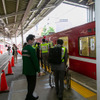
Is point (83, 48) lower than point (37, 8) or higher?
lower

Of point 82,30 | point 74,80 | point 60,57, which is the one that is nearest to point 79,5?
point 82,30

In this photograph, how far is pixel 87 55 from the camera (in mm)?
4699

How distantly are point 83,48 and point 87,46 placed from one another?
1.03 feet

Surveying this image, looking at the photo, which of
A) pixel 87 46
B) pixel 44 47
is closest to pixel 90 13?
pixel 87 46

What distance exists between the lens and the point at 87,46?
185 inches

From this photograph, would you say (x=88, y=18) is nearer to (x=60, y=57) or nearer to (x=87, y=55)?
(x=87, y=55)

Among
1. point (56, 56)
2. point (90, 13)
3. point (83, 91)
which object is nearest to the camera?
point (56, 56)

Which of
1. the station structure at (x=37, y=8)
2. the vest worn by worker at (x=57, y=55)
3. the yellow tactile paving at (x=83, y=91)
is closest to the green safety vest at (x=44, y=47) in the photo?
the yellow tactile paving at (x=83, y=91)

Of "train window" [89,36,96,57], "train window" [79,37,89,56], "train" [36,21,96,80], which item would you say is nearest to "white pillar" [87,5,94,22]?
"train" [36,21,96,80]

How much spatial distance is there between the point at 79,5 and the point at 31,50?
1208 cm

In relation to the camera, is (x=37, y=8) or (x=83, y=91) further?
(x=37, y=8)

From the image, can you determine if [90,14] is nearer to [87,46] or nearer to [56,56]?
[87,46]

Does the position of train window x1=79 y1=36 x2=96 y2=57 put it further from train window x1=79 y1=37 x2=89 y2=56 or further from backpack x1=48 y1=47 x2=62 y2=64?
backpack x1=48 y1=47 x2=62 y2=64

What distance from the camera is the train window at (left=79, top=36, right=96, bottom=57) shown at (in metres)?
4.37
